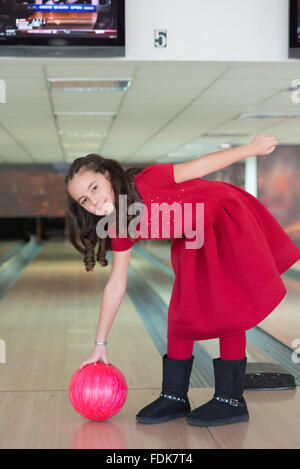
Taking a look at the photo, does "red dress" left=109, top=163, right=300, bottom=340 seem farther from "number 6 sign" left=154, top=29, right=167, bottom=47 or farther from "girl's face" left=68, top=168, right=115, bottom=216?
"number 6 sign" left=154, top=29, right=167, bottom=47

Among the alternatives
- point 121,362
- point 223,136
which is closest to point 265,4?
point 121,362

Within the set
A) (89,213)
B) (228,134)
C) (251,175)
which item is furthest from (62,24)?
(251,175)

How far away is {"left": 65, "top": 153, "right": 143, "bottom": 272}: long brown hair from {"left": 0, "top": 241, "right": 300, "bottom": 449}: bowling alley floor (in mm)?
681

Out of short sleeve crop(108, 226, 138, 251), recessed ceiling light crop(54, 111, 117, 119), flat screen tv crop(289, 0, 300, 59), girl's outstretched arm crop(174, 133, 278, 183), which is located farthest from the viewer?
recessed ceiling light crop(54, 111, 117, 119)

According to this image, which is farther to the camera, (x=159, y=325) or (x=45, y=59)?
(x=159, y=325)

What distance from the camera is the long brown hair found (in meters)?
2.45

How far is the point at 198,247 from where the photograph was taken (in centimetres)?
260

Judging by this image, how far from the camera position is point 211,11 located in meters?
3.98

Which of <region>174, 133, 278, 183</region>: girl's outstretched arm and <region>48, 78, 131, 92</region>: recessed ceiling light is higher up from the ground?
<region>48, 78, 131, 92</region>: recessed ceiling light

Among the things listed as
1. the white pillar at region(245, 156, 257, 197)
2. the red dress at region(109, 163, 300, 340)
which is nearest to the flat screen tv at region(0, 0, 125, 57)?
the red dress at region(109, 163, 300, 340)

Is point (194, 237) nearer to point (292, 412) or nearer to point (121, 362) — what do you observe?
point (292, 412)

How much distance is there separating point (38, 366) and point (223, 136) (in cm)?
606

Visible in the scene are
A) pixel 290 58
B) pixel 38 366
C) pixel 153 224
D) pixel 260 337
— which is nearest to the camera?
pixel 153 224

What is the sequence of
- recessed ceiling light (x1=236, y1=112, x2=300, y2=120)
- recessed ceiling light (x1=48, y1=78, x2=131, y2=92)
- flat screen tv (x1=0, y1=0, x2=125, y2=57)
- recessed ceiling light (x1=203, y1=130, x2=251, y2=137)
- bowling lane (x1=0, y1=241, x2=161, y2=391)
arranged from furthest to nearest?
1. recessed ceiling light (x1=203, y1=130, x2=251, y2=137)
2. recessed ceiling light (x1=236, y1=112, x2=300, y2=120)
3. recessed ceiling light (x1=48, y1=78, x2=131, y2=92)
4. flat screen tv (x1=0, y1=0, x2=125, y2=57)
5. bowling lane (x1=0, y1=241, x2=161, y2=391)
